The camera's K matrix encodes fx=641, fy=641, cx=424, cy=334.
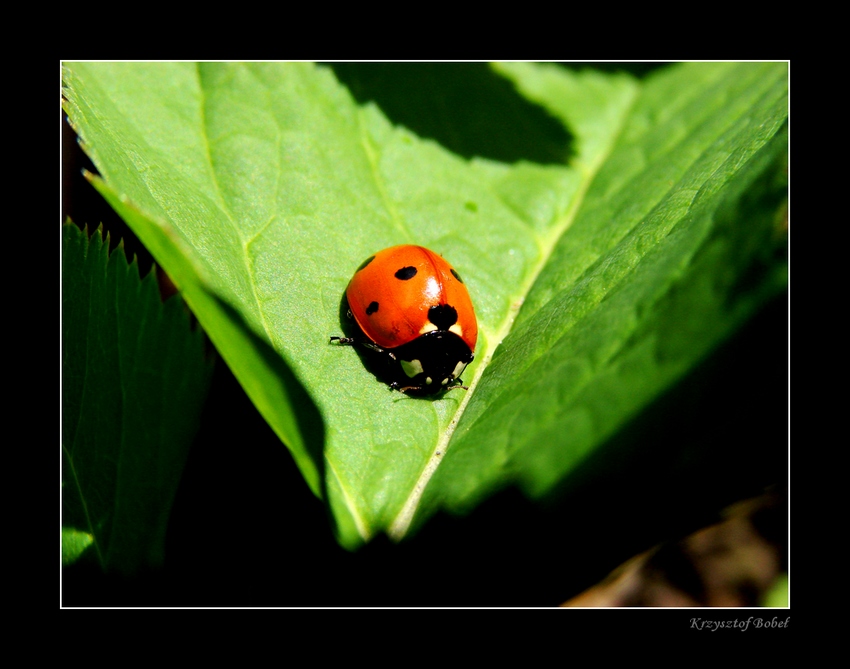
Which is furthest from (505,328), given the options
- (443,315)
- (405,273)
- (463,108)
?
(463,108)

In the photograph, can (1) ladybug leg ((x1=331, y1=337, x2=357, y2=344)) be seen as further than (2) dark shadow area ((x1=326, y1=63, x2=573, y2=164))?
No

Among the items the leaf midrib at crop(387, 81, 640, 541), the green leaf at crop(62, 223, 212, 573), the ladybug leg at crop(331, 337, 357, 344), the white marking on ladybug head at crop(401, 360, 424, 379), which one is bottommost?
the leaf midrib at crop(387, 81, 640, 541)

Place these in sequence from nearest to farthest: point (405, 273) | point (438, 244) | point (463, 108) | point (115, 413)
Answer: point (115, 413)
point (405, 273)
point (438, 244)
point (463, 108)

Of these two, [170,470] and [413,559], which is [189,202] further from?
[413,559]

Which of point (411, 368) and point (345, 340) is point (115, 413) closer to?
point (345, 340)

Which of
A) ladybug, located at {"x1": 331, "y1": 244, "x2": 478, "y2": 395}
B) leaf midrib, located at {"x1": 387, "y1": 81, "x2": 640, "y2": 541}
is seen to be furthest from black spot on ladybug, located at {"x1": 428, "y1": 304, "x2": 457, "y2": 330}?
leaf midrib, located at {"x1": 387, "y1": 81, "x2": 640, "y2": 541}

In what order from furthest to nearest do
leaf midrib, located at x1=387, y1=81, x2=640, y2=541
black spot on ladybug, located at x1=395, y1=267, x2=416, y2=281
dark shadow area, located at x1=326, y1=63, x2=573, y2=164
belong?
dark shadow area, located at x1=326, y1=63, x2=573, y2=164
black spot on ladybug, located at x1=395, y1=267, x2=416, y2=281
leaf midrib, located at x1=387, y1=81, x2=640, y2=541

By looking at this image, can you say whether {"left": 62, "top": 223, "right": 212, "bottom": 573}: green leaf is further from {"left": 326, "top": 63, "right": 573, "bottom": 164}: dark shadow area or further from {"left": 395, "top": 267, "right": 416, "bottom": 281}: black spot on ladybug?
{"left": 326, "top": 63, "right": 573, "bottom": 164}: dark shadow area
